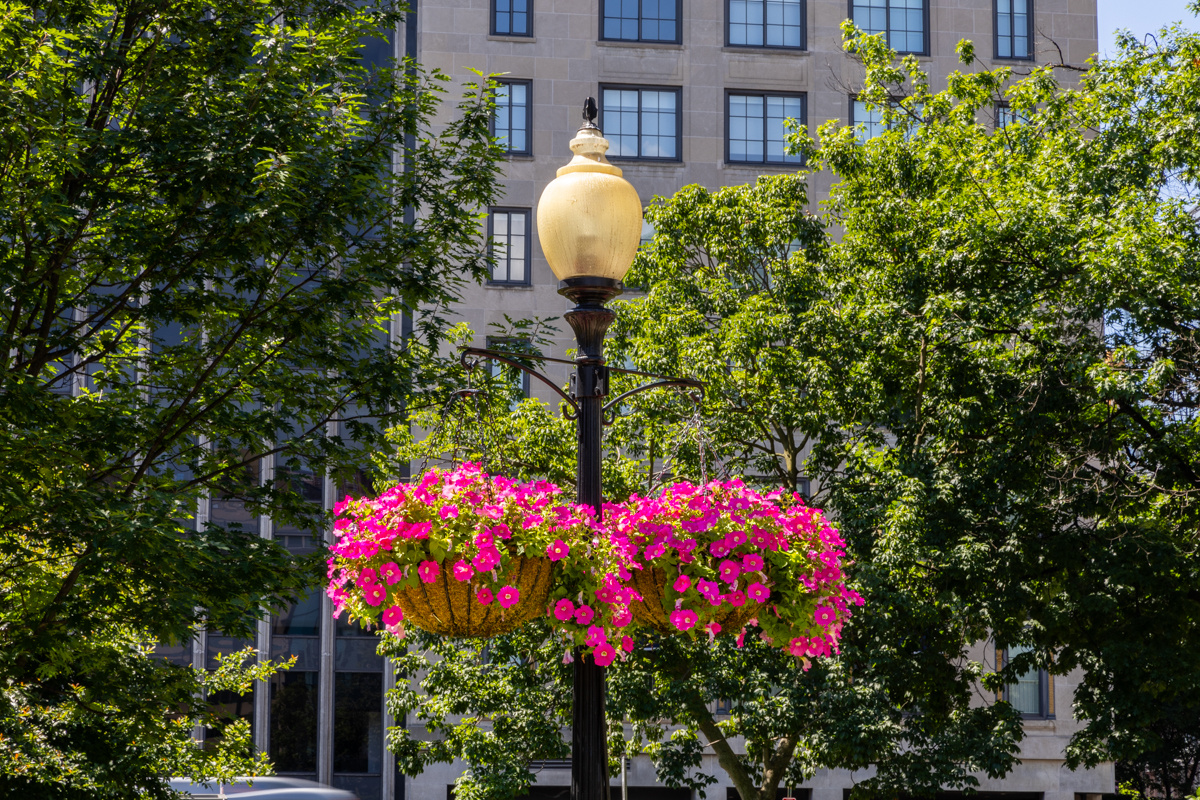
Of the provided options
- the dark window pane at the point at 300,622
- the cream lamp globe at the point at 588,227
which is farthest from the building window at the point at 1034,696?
the cream lamp globe at the point at 588,227

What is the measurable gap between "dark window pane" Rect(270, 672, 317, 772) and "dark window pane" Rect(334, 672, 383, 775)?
0.65 m

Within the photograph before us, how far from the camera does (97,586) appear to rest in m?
11.7

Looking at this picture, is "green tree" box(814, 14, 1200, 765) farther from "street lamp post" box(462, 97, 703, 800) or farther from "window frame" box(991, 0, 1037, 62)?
Result: "window frame" box(991, 0, 1037, 62)

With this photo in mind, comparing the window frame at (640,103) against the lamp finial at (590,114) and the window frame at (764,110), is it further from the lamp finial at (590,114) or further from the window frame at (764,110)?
the lamp finial at (590,114)

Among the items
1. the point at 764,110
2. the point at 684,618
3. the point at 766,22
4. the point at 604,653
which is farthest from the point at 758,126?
the point at 604,653

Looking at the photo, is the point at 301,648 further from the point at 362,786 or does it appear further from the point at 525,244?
the point at 525,244

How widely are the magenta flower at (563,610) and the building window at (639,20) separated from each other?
31144 mm

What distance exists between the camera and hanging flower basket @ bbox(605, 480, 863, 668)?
6078 mm

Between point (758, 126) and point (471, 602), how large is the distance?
101 feet

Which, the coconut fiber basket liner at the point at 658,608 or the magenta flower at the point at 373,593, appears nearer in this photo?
→ the magenta flower at the point at 373,593

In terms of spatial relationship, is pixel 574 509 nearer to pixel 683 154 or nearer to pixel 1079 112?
pixel 1079 112

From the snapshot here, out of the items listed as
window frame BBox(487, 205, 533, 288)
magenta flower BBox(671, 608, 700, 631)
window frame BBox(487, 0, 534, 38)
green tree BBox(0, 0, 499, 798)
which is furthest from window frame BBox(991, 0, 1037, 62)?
magenta flower BBox(671, 608, 700, 631)

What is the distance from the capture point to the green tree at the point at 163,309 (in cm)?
1147

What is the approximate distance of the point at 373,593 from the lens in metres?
5.89
